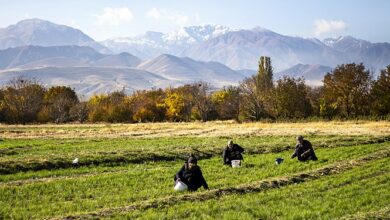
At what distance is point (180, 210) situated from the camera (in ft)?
55.6

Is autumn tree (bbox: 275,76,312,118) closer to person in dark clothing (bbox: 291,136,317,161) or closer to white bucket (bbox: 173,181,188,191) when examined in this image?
person in dark clothing (bbox: 291,136,317,161)

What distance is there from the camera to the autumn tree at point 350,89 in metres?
83.7

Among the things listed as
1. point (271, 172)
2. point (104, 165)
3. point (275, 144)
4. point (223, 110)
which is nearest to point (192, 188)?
point (271, 172)

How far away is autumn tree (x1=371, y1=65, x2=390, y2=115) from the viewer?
81250 mm

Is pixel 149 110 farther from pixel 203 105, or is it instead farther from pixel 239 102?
pixel 239 102

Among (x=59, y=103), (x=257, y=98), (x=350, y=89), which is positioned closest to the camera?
(x=350, y=89)

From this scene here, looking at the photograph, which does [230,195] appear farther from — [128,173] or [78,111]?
[78,111]

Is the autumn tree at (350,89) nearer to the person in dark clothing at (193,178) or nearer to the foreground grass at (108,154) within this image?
the foreground grass at (108,154)

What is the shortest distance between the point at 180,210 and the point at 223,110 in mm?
93516

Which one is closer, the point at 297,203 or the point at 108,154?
the point at 297,203

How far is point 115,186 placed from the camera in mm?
22750

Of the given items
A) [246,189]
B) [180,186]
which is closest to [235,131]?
[180,186]

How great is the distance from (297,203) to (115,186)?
29.6 ft

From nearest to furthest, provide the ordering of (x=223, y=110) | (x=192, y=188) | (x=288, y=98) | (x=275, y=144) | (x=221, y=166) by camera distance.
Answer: (x=192, y=188), (x=221, y=166), (x=275, y=144), (x=288, y=98), (x=223, y=110)
